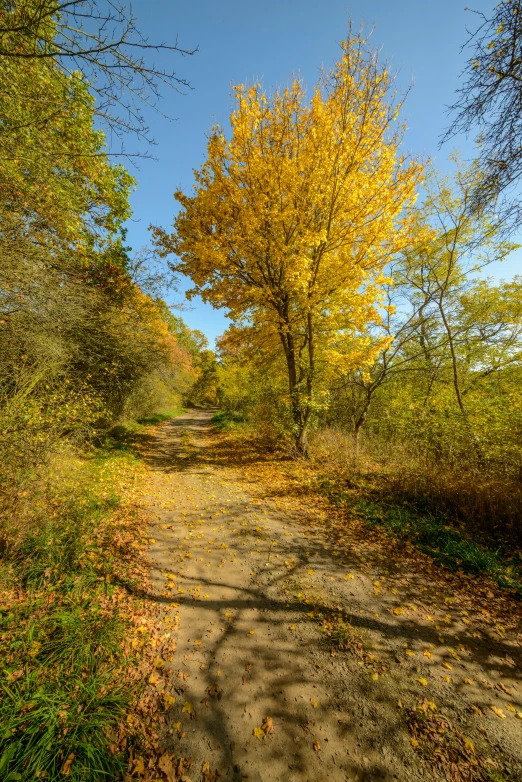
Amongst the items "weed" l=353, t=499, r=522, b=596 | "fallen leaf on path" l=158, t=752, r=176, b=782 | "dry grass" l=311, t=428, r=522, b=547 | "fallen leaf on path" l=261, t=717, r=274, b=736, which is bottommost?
"fallen leaf on path" l=261, t=717, r=274, b=736

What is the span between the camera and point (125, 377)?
412 inches

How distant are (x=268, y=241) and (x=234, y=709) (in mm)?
8623

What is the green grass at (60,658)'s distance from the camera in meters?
1.88

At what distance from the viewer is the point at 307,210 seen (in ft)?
23.6

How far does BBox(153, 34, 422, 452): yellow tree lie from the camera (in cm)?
645

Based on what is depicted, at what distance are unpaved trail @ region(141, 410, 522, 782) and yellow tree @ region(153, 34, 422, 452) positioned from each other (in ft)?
16.3

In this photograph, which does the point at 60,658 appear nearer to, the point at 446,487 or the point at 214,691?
the point at 214,691

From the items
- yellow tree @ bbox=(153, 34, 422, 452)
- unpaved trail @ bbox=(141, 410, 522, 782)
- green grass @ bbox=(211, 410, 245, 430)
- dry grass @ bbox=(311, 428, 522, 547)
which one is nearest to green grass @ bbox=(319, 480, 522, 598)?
dry grass @ bbox=(311, 428, 522, 547)

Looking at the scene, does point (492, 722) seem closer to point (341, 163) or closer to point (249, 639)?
point (249, 639)

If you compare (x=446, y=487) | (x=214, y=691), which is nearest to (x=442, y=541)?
(x=446, y=487)

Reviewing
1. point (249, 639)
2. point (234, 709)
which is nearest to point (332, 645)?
point (249, 639)

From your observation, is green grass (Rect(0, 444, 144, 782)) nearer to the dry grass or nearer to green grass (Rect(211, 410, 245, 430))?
the dry grass

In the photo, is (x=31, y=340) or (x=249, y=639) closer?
(x=249, y=639)

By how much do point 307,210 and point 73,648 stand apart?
927 centimetres
